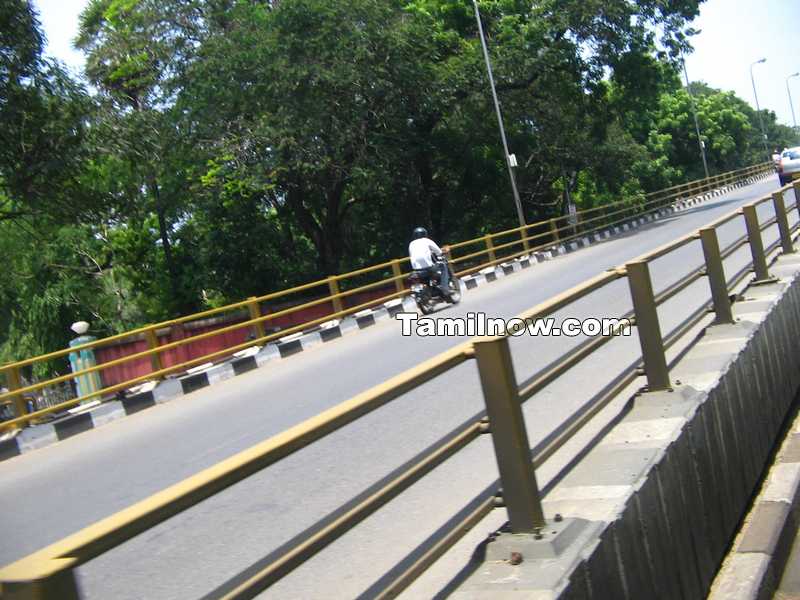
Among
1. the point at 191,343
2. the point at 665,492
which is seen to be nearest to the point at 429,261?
the point at 191,343

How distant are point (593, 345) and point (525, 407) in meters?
0.71

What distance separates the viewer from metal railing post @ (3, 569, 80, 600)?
1.47 metres

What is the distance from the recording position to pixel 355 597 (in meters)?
2.41

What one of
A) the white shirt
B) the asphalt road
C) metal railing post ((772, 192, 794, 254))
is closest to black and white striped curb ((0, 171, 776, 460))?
the asphalt road

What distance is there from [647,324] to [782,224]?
5.72 meters

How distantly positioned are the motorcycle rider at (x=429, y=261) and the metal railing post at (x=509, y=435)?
12775 mm

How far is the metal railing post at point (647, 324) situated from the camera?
4.61 metres

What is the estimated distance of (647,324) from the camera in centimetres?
464

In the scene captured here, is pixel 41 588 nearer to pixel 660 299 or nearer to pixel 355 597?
pixel 355 597

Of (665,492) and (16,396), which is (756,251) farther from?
(16,396)

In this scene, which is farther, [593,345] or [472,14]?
[472,14]

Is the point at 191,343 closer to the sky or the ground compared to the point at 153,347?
closer to the ground


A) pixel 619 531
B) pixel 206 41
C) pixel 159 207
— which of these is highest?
pixel 206 41

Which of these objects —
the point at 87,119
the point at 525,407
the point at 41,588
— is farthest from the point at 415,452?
the point at 87,119
